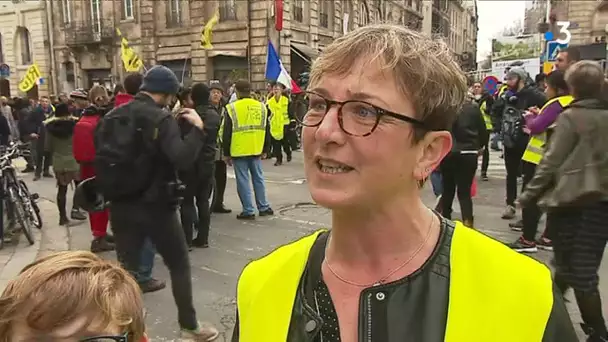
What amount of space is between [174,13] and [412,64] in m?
18.6

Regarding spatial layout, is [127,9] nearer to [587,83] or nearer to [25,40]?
[25,40]

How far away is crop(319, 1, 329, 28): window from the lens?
19.0m

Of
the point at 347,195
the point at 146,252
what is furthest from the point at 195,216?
the point at 347,195

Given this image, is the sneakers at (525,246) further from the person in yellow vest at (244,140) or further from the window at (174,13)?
the window at (174,13)

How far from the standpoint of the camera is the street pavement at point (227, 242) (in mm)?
4367

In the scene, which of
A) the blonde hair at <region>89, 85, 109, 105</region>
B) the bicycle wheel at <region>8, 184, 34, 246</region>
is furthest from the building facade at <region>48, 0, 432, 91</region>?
the bicycle wheel at <region>8, 184, 34, 246</region>

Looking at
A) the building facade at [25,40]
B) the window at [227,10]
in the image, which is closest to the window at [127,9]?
the window at [227,10]

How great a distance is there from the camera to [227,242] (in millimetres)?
6266

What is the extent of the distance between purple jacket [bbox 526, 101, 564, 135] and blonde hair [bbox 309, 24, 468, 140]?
470 centimetres

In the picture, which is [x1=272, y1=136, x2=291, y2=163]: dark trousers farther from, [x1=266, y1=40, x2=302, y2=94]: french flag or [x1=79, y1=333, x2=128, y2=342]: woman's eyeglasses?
[x1=79, y1=333, x2=128, y2=342]: woman's eyeglasses

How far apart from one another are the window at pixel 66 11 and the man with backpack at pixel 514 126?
18.2 metres

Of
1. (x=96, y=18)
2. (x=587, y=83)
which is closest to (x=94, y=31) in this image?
(x=96, y=18)

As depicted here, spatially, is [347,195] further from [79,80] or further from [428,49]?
[79,80]

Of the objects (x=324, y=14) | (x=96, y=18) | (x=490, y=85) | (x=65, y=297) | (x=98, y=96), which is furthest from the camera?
(x=96, y=18)
